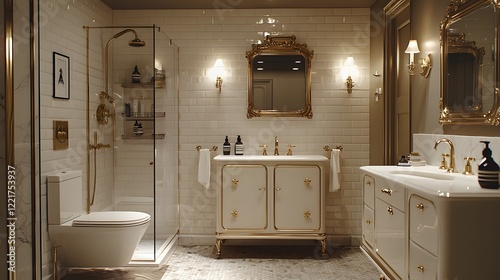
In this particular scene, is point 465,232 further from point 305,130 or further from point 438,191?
point 305,130

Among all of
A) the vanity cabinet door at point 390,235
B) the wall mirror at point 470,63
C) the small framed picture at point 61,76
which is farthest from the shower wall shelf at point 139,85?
the wall mirror at point 470,63

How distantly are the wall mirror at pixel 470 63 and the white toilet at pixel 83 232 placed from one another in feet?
8.61

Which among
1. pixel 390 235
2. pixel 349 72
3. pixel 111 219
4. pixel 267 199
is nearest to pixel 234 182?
pixel 267 199

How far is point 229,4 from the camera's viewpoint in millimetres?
4918

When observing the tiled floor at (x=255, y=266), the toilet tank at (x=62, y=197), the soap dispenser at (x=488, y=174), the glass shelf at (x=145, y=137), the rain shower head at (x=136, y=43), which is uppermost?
the rain shower head at (x=136, y=43)

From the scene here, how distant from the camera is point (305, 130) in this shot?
16.4 ft

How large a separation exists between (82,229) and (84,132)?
100cm

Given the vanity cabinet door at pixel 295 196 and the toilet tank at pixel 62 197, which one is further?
the vanity cabinet door at pixel 295 196

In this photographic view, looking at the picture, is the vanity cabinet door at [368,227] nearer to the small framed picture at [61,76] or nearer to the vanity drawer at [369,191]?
the vanity drawer at [369,191]

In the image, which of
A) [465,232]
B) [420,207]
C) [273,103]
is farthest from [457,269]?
[273,103]

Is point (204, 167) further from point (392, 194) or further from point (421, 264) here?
point (421, 264)

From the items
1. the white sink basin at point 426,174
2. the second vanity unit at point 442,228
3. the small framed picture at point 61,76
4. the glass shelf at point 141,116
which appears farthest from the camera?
the glass shelf at point 141,116

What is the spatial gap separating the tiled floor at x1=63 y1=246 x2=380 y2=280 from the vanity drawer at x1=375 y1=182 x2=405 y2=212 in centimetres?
121

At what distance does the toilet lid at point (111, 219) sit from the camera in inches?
141
